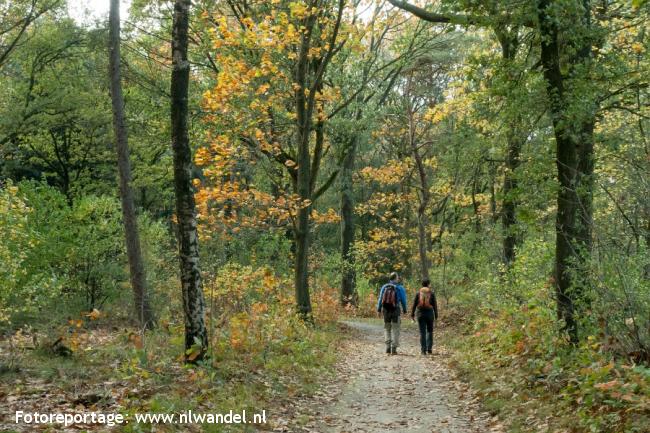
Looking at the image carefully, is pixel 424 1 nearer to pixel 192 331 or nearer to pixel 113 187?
pixel 192 331

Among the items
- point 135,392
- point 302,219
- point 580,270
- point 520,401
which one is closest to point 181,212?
point 135,392

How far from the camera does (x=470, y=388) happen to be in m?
9.86

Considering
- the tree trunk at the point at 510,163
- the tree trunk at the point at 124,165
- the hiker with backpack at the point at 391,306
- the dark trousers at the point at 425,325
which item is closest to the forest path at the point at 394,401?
the dark trousers at the point at 425,325

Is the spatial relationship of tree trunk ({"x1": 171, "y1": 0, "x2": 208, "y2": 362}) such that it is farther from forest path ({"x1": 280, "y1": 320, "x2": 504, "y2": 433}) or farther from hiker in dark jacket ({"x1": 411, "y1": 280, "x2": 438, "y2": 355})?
hiker in dark jacket ({"x1": 411, "y1": 280, "x2": 438, "y2": 355})

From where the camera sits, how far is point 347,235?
28.3 metres

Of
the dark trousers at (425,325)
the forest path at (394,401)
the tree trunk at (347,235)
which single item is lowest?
the forest path at (394,401)

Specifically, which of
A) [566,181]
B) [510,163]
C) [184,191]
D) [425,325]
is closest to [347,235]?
[425,325]

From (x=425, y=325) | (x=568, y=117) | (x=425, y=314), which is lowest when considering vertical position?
Result: (x=425, y=325)

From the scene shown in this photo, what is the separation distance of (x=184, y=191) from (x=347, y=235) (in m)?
19.9

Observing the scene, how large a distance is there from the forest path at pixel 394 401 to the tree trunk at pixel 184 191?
2.30 meters

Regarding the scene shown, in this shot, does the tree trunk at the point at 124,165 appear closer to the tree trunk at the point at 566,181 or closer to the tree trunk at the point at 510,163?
the tree trunk at the point at 510,163

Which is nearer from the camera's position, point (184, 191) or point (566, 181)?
point (184, 191)

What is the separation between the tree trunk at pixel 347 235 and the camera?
26.2 meters

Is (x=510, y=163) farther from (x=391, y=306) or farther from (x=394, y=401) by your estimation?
(x=394, y=401)
